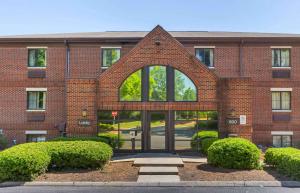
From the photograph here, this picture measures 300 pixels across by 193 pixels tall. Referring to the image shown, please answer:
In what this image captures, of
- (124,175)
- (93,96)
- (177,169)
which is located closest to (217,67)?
(93,96)

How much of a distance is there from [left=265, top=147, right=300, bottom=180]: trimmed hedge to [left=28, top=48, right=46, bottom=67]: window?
16.2 metres

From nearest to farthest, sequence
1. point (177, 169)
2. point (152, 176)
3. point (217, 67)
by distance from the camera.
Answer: point (152, 176)
point (177, 169)
point (217, 67)

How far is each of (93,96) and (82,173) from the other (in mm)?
6155

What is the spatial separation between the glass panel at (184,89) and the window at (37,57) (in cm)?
1007

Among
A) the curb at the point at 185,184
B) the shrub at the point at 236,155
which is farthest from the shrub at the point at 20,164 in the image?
the shrub at the point at 236,155

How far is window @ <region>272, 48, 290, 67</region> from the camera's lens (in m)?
22.8

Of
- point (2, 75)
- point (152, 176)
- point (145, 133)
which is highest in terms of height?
point (2, 75)

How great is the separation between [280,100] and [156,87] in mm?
9563

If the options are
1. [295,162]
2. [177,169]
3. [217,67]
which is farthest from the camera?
[217,67]

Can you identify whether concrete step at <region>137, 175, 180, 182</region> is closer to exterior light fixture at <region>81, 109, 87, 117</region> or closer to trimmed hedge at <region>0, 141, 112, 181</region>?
trimmed hedge at <region>0, 141, 112, 181</region>

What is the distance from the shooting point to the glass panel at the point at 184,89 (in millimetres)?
18797

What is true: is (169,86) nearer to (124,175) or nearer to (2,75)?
(124,175)

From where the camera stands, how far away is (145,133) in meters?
18.7

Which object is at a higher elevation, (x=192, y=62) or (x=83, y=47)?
(x=83, y=47)
